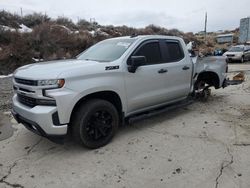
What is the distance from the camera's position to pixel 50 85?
160 inches

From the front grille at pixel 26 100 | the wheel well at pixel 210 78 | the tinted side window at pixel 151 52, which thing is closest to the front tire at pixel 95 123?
the front grille at pixel 26 100

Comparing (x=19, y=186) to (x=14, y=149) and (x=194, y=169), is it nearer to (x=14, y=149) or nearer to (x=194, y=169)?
(x=14, y=149)

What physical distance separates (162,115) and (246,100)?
10.00 ft

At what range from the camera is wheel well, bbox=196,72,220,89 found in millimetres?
7547

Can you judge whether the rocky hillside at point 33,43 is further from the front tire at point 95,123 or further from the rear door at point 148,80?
the front tire at point 95,123

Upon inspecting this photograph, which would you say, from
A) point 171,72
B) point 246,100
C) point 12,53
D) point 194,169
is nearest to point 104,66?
point 171,72

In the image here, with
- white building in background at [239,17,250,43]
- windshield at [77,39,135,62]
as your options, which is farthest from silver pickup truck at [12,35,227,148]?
white building in background at [239,17,250,43]

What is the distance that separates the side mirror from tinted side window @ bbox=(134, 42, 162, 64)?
328 mm

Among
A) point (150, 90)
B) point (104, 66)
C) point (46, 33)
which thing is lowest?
point (150, 90)

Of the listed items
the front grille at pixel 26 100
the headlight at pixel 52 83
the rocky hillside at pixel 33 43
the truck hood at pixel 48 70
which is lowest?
the front grille at pixel 26 100

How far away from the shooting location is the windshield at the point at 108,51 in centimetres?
519

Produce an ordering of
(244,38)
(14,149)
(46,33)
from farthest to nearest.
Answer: (244,38) → (46,33) → (14,149)

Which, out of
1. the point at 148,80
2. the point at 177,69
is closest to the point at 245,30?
the point at 177,69

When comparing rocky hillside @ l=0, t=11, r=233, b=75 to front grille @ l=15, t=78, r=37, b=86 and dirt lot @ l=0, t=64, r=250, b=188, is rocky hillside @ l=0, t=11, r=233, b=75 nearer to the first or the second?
front grille @ l=15, t=78, r=37, b=86
